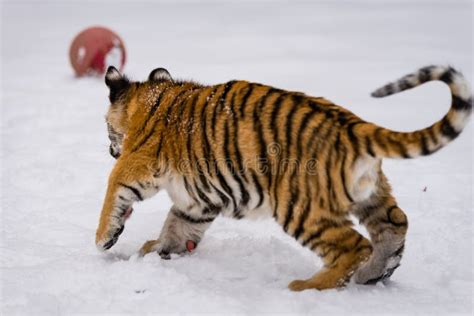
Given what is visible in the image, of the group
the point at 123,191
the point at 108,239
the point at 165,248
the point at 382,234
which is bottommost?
the point at 165,248

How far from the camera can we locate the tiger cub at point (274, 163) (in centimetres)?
327

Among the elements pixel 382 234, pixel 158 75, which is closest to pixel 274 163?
pixel 382 234

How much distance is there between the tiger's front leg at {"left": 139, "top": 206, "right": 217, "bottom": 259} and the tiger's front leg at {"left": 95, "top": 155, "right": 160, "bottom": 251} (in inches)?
10.7

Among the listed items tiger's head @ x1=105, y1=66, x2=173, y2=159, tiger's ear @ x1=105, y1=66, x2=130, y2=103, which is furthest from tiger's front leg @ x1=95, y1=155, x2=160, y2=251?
tiger's ear @ x1=105, y1=66, x2=130, y2=103

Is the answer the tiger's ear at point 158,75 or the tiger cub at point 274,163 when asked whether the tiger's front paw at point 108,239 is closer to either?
the tiger cub at point 274,163

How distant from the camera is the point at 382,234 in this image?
3.58m

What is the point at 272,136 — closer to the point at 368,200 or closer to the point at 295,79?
the point at 368,200

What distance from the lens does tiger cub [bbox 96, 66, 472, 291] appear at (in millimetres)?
3271

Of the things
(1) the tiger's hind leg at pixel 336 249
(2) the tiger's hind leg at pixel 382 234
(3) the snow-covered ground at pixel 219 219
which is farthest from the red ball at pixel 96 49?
(1) the tiger's hind leg at pixel 336 249

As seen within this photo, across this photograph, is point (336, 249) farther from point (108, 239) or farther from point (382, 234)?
point (108, 239)

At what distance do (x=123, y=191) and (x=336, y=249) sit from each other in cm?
126

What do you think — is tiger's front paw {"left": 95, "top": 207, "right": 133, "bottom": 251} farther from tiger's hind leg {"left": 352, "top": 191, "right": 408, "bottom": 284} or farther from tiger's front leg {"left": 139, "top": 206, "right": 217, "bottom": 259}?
tiger's hind leg {"left": 352, "top": 191, "right": 408, "bottom": 284}

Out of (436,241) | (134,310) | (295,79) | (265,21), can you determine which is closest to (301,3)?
(265,21)

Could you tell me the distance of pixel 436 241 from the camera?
4.43m
